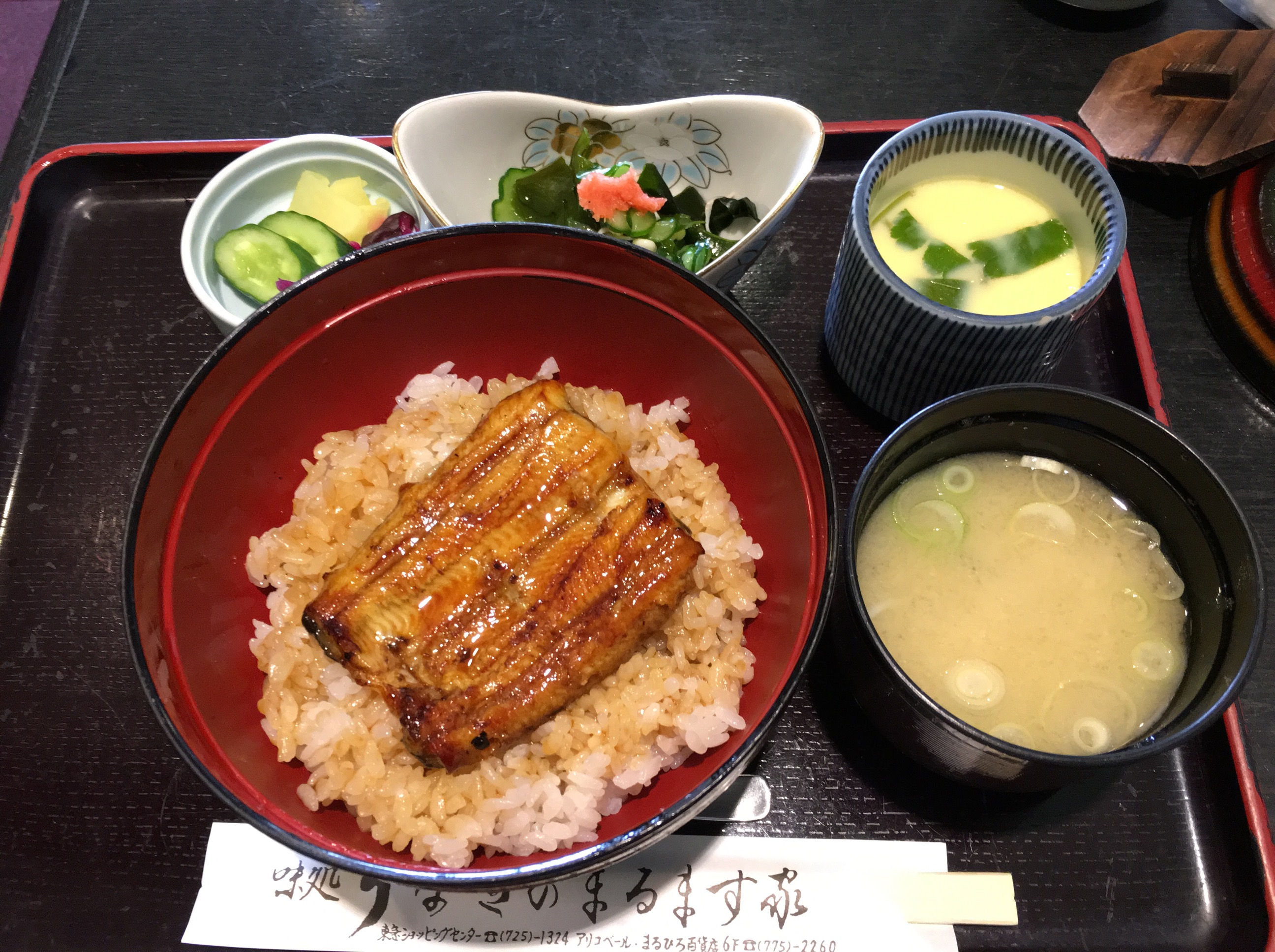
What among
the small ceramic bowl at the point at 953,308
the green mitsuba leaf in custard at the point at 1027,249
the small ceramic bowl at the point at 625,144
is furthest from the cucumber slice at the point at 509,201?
the green mitsuba leaf in custard at the point at 1027,249

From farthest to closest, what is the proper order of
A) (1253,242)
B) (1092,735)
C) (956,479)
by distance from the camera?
1. (1253,242)
2. (956,479)
3. (1092,735)

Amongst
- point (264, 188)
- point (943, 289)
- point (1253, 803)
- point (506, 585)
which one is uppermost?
point (264, 188)

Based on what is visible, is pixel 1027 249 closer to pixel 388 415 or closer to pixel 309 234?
pixel 388 415

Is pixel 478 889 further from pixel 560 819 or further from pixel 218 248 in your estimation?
pixel 218 248

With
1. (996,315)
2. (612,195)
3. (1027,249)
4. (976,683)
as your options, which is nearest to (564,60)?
(612,195)

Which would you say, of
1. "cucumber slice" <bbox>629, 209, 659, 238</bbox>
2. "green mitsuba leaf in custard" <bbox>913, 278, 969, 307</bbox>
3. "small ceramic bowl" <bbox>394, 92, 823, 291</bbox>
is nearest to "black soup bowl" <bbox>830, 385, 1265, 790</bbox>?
"green mitsuba leaf in custard" <bbox>913, 278, 969, 307</bbox>

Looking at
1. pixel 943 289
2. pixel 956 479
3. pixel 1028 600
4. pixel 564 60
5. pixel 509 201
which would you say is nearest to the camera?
pixel 1028 600

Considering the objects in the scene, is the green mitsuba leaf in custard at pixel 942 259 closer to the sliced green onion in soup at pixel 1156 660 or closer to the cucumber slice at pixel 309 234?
the sliced green onion in soup at pixel 1156 660
